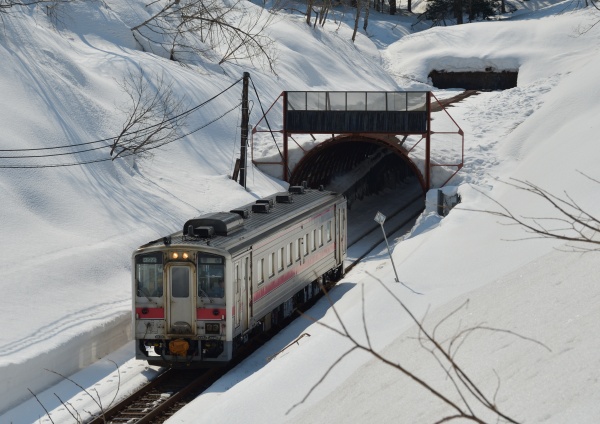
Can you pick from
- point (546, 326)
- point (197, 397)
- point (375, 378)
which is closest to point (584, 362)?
point (546, 326)

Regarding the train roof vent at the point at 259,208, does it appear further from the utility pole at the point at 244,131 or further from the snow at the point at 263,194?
the utility pole at the point at 244,131

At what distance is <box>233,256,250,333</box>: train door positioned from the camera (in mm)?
18875

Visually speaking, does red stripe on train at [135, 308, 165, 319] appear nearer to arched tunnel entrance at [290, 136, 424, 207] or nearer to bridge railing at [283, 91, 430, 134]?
bridge railing at [283, 91, 430, 134]

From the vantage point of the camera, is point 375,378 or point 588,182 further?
point 588,182

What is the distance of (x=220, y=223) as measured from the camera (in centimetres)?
1941

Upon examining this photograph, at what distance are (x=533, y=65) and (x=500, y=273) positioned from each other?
123 ft

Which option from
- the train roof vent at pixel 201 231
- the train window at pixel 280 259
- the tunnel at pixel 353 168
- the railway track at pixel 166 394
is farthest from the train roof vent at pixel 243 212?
the tunnel at pixel 353 168

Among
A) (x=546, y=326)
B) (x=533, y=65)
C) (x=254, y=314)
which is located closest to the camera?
(x=546, y=326)

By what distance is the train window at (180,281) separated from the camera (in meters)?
18.5

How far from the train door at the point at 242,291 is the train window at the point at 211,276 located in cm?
36

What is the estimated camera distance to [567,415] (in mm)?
8539

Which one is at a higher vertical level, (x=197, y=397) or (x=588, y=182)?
(x=588, y=182)

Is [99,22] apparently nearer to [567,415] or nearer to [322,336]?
[322,336]

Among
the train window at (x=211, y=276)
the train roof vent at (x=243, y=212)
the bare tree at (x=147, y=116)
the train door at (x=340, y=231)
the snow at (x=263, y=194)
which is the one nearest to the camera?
the snow at (x=263, y=194)
